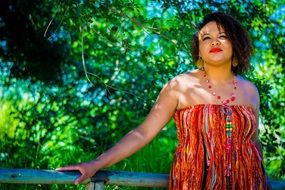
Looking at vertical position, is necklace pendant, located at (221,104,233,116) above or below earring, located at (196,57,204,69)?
below

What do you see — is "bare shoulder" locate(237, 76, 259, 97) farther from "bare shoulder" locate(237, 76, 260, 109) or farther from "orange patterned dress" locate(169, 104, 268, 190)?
"orange patterned dress" locate(169, 104, 268, 190)

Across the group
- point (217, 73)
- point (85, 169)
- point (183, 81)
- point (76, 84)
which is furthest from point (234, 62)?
point (76, 84)

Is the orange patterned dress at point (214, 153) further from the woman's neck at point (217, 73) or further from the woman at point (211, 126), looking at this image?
the woman's neck at point (217, 73)

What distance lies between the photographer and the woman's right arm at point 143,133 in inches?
79.4

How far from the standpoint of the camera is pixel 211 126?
2.07 metres

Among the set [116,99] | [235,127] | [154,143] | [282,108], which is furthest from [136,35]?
[235,127]

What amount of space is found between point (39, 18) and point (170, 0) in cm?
202

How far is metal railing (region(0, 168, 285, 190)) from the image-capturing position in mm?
1946

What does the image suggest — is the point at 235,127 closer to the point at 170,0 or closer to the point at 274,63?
the point at 170,0

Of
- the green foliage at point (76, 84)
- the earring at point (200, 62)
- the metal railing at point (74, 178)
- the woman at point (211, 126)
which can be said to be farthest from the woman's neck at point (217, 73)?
the green foliage at point (76, 84)

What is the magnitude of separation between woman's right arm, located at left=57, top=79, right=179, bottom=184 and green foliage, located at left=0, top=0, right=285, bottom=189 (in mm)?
1652

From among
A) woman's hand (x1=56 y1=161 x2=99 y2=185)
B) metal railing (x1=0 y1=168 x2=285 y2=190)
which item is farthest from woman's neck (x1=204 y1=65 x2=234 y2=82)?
woman's hand (x1=56 y1=161 x2=99 y2=185)

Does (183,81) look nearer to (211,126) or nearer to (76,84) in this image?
(211,126)

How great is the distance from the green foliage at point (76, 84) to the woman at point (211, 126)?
1.56m
